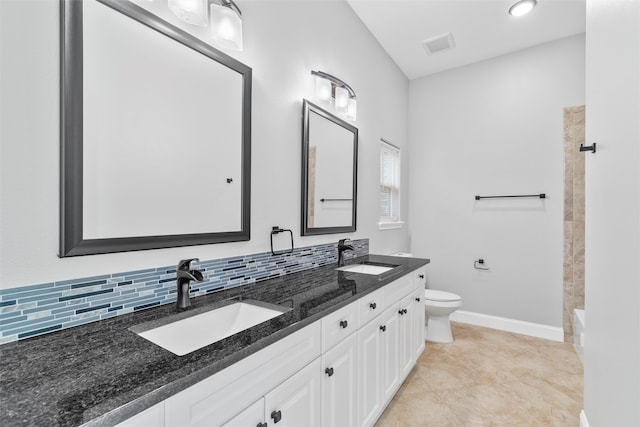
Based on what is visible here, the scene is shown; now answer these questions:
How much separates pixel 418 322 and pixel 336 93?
1.83 metres

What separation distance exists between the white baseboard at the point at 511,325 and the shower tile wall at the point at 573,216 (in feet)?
0.31

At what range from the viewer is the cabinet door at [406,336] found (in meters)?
2.00

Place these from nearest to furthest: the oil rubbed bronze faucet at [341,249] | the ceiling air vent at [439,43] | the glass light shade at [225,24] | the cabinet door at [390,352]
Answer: the glass light shade at [225,24], the cabinet door at [390,352], the oil rubbed bronze faucet at [341,249], the ceiling air vent at [439,43]

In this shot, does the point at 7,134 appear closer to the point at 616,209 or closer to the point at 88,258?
the point at 88,258

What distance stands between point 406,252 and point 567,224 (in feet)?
5.19

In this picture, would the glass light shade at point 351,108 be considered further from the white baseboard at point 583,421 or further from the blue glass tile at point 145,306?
the white baseboard at point 583,421

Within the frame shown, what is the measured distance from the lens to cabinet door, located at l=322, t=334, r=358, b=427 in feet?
4.07

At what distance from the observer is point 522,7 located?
2529mm

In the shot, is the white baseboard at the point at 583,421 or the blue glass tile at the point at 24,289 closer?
the blue glass tile at the point at 24,289

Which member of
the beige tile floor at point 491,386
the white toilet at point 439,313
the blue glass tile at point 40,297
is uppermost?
the blue glass tile at point 40,297

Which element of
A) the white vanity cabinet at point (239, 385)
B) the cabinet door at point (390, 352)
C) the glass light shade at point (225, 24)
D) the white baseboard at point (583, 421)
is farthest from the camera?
the cabinet door at point (390, 352)

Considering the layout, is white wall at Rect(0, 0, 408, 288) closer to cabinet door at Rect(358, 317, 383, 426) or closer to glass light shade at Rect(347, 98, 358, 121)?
glass light shade at Rect(347, 98, 358, 121)

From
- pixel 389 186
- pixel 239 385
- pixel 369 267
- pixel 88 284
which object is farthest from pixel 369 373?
pixel 389 186

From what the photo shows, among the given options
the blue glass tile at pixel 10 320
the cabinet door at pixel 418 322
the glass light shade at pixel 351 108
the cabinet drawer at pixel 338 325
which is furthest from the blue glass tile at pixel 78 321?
the glass light shade at pixel 351 108
